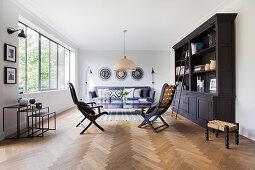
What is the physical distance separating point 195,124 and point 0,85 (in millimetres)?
4313

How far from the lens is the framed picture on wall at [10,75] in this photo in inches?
109

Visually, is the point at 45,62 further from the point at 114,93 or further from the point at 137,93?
the point at 137,93

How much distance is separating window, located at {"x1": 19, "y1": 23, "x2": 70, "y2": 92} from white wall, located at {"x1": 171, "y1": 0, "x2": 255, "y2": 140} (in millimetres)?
4672

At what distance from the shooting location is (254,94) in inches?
99.7

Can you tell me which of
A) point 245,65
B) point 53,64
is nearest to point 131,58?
point 53,64

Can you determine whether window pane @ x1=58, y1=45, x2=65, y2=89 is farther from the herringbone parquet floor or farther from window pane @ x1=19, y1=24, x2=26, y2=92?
the herringbone parquet floor

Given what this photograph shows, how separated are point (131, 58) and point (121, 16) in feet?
11.8

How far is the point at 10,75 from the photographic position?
9.48 feet

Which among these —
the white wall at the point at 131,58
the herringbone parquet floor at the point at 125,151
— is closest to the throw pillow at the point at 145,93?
the white wall at the point at 131,58

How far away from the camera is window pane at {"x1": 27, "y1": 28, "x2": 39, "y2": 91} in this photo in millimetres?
3781

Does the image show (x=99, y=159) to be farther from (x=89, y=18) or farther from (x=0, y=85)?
(x=89, y=18)

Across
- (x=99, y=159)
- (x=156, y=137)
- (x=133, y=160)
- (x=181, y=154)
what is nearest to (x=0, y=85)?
(x=99, y=159)

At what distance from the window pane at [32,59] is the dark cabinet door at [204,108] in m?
4.37

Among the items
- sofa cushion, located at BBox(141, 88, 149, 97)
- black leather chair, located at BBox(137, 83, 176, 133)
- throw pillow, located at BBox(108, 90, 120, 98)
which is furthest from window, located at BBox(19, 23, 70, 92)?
sofa cushion, located at BBox(141, 88, 149, 97)
